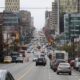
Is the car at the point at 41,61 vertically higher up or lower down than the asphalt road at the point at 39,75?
lower down

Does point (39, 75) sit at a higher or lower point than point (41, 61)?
higher

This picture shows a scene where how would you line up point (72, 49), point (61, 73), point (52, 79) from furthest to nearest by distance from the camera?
point (72, 49)
point (61, 73)
point (52, 79)

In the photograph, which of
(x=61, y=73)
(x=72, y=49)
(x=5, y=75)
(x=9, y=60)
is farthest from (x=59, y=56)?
(x=5, y=75)

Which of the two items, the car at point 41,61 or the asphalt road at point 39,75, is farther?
the car at point 41,61

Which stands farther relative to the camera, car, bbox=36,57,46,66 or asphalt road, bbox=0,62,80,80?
car, bbox=36,57,46,66

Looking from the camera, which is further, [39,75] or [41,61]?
[41,61]

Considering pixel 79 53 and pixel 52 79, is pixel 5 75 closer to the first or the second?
pixel 52 79

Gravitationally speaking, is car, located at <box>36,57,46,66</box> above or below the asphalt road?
below

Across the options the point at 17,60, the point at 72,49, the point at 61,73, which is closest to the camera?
the point at 61,73

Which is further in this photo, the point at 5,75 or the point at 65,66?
the point at 65,66

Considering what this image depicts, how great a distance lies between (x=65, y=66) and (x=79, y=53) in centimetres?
5334

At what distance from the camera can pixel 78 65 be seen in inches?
2457

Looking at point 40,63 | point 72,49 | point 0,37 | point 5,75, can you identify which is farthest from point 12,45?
point 5,75

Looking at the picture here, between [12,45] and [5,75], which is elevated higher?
[5,75]
